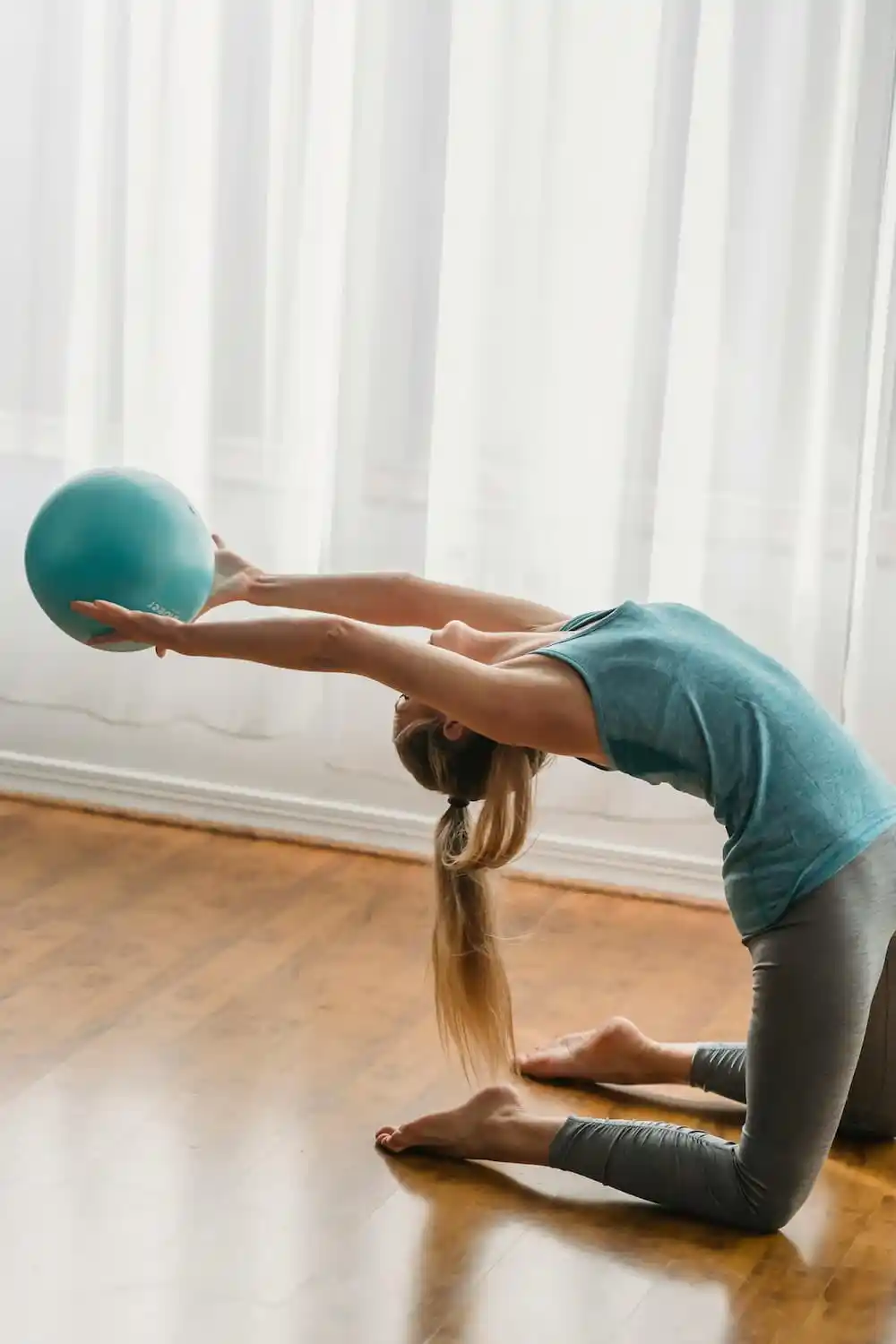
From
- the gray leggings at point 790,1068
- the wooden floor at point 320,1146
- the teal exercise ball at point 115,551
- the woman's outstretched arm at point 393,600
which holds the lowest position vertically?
the wooden floor at point 320,1146

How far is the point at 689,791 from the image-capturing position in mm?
2131

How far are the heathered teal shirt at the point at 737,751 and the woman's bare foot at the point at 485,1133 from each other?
14.5 inches

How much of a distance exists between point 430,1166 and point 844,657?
1237 mm

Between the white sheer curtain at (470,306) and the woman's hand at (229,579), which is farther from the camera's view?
the white sheer curtain at (470,306)

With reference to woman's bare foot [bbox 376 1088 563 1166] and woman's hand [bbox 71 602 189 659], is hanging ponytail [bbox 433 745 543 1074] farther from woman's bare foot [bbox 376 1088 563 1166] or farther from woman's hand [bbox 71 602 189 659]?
woman's hand [bbox 71 602 189 659]

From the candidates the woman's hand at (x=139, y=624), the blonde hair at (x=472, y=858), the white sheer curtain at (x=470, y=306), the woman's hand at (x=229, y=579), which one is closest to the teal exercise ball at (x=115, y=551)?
the woman's hand at (x=139, y=624)

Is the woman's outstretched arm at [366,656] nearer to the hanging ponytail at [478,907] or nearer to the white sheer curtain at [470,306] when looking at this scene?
the hanging ponytail at [478,907]

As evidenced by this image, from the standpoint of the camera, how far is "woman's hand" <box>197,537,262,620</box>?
7.70 ft

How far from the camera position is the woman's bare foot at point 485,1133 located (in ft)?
7.23

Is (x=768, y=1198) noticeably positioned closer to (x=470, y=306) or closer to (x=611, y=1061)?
(x=611, y=1061)

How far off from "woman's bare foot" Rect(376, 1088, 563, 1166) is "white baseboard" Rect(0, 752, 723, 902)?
3.28ft

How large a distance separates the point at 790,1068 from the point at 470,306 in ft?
5.24

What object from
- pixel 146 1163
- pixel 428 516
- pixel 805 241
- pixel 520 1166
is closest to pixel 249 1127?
pixel 146 1163

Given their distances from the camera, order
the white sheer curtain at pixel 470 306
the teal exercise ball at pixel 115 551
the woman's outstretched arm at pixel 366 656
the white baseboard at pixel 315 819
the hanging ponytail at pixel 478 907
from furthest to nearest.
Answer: the white baseboard at pixel 315 819, the white sheer curtain at pixel 470 306, the hanging ponytail at pixel 478 907, the teal exercise ball at pixel 115 551, the woman's outstretched arm at pixel 366 656
